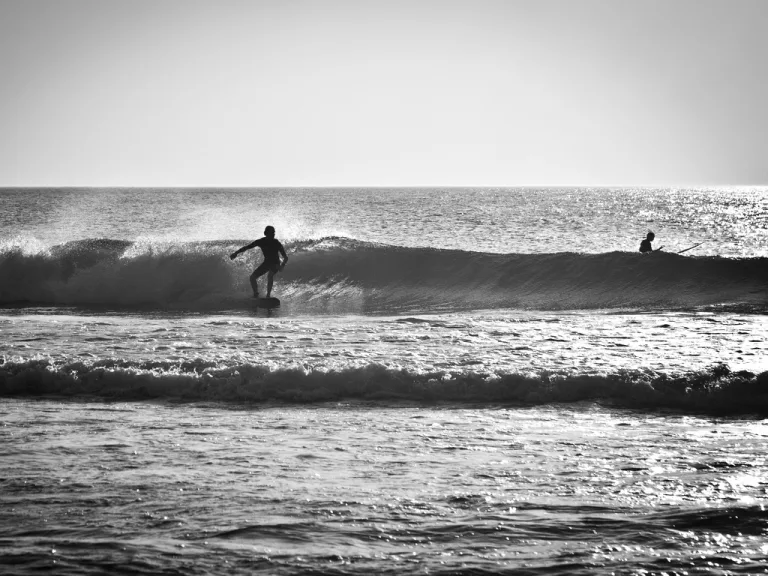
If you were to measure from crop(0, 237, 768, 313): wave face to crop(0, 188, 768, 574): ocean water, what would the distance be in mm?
459

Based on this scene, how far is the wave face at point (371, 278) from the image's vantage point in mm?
19422

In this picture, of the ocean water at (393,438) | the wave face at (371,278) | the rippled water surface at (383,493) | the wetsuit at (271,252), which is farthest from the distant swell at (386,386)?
the wave face at (371,278)

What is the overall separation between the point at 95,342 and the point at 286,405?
4557 mm

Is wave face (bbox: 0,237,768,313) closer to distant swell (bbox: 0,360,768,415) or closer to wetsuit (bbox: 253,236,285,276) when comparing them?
wetsuit (bbox: 253,236,285,276)

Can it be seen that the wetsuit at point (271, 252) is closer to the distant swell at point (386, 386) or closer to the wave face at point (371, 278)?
the wave face at point (371, 278)

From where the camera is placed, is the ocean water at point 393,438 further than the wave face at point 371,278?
No

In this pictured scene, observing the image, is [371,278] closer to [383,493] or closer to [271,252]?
[271,252]

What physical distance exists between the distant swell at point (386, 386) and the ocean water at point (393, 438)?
29 mm

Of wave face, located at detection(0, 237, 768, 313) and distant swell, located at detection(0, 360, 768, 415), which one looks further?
wave face, located at detection(0, 237, 768, 313)

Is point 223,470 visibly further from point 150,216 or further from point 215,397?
point 150,216

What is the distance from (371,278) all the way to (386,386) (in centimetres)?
1371

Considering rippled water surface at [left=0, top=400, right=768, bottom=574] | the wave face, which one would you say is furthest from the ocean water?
the wave face

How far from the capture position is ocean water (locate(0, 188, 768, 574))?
460 centimetres

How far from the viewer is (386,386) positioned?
9305 mm
